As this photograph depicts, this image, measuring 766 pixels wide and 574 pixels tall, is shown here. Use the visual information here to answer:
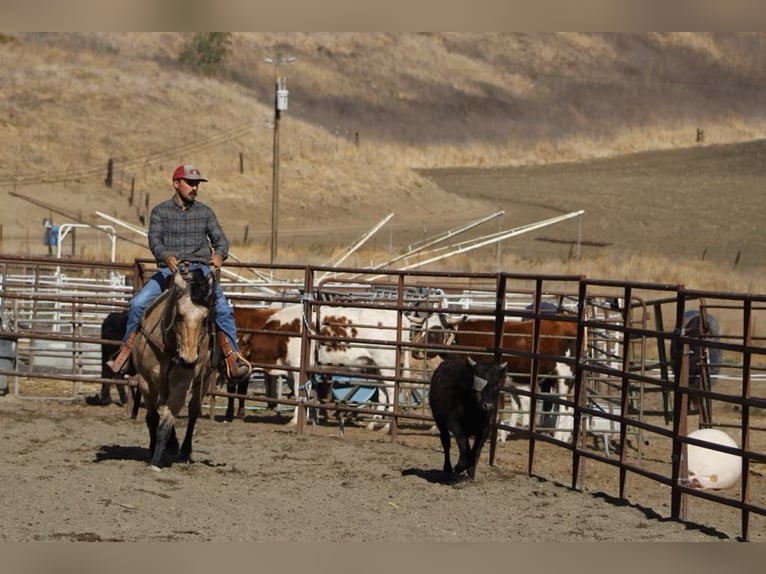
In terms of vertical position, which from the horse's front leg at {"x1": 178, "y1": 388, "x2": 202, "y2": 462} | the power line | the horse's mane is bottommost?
the horse's front leg at {"x1": 178, "y1": 388, "x2": 202, "y2": 462}

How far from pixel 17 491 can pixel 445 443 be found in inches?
119

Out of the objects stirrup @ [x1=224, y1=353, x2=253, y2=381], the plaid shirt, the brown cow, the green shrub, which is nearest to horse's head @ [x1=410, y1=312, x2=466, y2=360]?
the brown cow

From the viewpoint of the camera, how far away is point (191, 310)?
8.30m

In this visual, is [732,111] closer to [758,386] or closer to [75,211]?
[75,211]

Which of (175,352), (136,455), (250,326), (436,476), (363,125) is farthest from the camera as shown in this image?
(363,125)

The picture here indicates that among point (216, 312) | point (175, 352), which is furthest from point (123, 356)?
point (216, 312)

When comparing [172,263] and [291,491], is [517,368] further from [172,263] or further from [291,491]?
[172,263]

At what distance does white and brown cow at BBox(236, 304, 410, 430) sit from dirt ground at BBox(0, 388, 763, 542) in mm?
1941

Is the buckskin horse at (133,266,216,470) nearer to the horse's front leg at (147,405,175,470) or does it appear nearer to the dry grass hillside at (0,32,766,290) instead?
the horse's front leg at (147,405,175,470)

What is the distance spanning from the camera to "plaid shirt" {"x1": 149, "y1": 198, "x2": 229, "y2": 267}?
9055mm

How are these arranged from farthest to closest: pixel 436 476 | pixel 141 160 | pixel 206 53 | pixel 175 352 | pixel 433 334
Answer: pixel 206 53 < pixel 141 160 < pixel 433 334 < pixel 436 476 < pixel 175 352

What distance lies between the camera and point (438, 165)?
5322cm

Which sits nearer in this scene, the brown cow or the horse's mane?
the horse's mane

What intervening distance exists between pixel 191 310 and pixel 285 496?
135 centimetres
